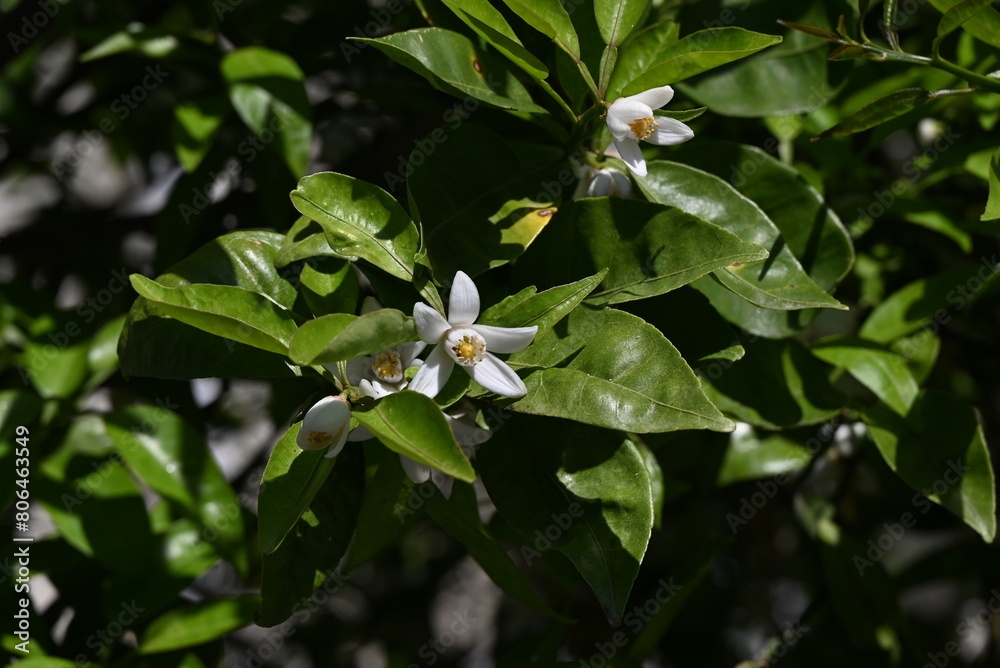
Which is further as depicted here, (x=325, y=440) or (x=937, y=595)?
(x=937, y=595)

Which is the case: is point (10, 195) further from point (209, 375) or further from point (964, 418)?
point (964, 418)

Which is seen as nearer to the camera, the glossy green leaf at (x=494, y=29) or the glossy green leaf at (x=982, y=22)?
the glossy green leaf at (x=494, y=29)

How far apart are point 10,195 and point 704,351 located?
2122mm

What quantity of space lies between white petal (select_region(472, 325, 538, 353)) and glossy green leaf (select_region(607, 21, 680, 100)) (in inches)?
14.8

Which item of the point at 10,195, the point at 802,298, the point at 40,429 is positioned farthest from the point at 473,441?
the point at 10,195

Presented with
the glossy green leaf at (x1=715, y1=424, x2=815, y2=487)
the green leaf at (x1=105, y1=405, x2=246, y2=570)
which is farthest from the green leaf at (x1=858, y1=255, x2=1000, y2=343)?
the green leaf at (x1=105, y1=405, x2=246, y2=570)

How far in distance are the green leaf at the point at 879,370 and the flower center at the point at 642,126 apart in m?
0.58

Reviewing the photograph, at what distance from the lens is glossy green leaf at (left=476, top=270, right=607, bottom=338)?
85 centimetres

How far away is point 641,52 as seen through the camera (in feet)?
3.43

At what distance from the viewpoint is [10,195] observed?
230 cm

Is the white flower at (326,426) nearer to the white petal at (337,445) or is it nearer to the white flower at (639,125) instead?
the white petal at (337,445)

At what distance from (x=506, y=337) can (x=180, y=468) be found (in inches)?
32.7

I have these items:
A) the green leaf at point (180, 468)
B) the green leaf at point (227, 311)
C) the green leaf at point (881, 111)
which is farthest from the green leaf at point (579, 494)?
the green leaf at point (180, 468)

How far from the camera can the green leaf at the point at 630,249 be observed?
88cm
